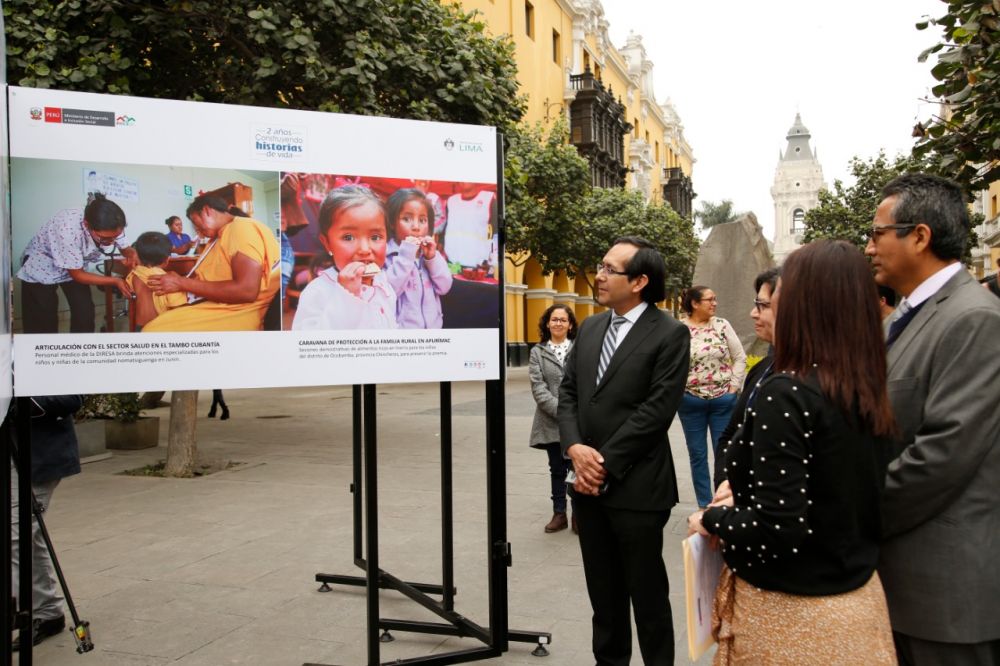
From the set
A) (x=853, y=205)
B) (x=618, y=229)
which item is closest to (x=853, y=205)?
(x=853, y=205)

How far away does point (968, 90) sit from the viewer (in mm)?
5055

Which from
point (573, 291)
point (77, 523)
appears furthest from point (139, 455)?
point (573, 291)

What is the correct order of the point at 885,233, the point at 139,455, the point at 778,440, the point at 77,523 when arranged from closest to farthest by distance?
1. the point at 778,440
2. the point at 885,233
3. the point at 77,523
4. the point at 139,455

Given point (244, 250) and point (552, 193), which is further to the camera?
point (552, 193)

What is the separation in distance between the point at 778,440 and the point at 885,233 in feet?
2.66

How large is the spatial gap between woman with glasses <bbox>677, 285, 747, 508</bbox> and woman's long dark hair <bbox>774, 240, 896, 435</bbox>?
14.2 ft

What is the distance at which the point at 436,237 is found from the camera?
348cm

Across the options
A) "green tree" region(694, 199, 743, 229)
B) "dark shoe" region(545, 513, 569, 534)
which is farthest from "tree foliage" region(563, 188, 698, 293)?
"green tree" region(694, 199, 743, 229)

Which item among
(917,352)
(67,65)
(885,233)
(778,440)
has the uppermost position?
(67,65)

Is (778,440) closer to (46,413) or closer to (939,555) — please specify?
(939,555)

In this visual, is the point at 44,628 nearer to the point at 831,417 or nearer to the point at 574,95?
the point at 831,417

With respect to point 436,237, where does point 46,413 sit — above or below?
below

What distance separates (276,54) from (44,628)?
6.75 metres

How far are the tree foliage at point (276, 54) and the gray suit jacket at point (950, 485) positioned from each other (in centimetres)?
762
